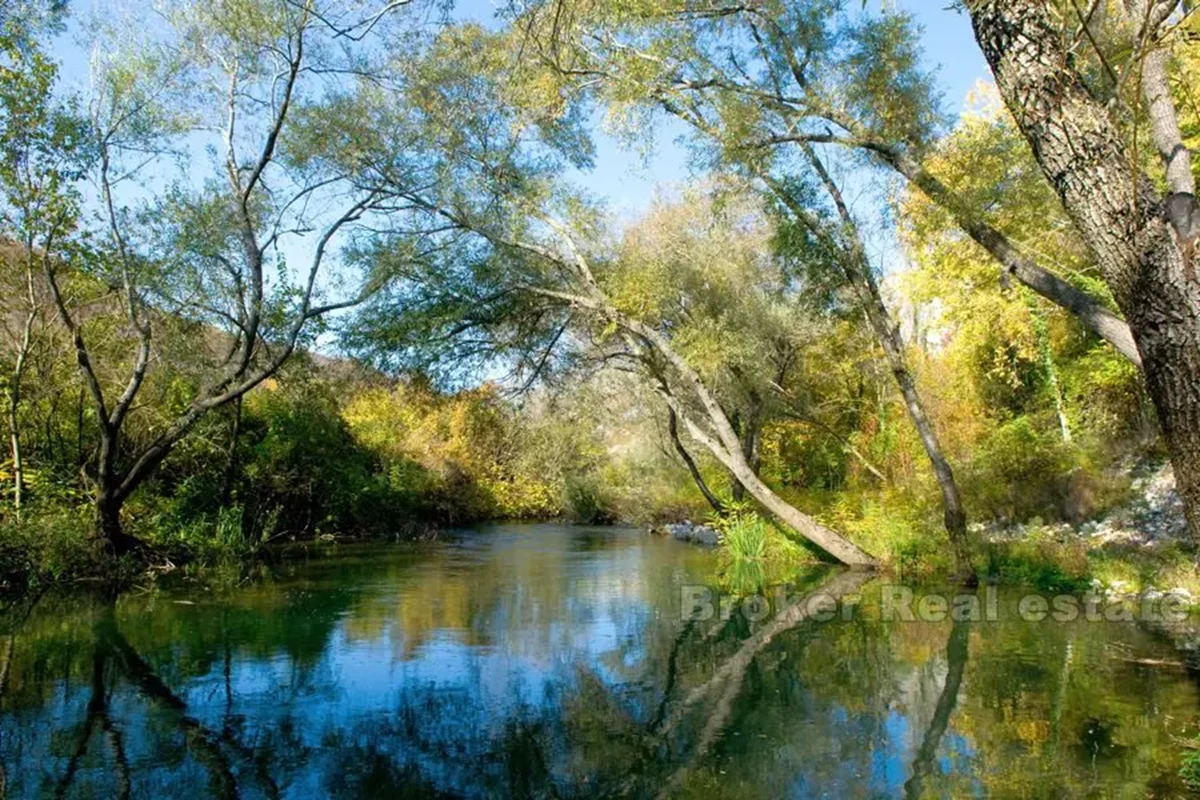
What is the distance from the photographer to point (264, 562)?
15359 millimetres

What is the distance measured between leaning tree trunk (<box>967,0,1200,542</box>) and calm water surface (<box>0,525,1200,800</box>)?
2.25 metres

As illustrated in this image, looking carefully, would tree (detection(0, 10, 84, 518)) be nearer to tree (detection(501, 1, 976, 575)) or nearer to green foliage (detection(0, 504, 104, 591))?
green foliage (detection(0, 504, 104, 591))

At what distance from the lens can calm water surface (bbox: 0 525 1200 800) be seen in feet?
15.3

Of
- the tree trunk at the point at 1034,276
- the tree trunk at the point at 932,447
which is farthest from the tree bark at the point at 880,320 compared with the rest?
the tree trunk at the point at 1034,276

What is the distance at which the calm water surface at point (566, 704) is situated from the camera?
15.3ft

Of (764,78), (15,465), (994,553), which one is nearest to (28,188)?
(15,465)

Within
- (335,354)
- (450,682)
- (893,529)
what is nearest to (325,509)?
(335,354)

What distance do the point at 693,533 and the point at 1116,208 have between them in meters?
19.1

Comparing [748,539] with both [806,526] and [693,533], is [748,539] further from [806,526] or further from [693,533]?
[693,533]

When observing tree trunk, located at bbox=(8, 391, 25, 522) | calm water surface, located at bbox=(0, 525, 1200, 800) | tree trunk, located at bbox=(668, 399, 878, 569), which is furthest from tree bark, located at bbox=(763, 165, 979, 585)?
tree trunk, located at bbox=(8, 391, 25, 522)

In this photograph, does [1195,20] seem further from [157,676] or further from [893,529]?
[157,676]

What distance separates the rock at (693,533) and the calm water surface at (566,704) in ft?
33.4

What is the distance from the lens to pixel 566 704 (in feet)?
20.7

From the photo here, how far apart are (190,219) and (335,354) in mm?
3272
